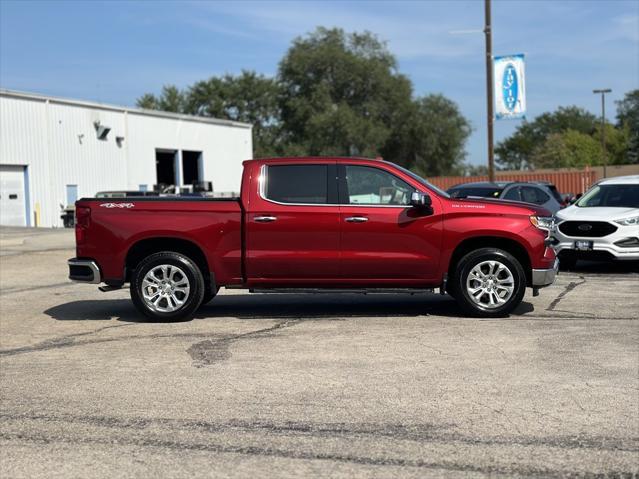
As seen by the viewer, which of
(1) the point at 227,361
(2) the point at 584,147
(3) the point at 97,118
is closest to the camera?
(1) the point at 227,361

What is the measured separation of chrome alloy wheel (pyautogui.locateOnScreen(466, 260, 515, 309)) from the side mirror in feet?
3.06

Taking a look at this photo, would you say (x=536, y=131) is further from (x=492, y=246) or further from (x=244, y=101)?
(x=492, y=246)

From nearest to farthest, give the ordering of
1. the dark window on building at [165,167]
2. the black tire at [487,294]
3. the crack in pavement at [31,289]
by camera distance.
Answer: the black tire at [487,294]
the crack in pavement at [31,289]
the dark window on building at [165,167]

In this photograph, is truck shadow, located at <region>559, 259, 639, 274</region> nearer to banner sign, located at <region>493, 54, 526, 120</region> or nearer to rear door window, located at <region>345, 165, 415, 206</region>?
rear door window, located at <region>345, 165, 415, 206</region>

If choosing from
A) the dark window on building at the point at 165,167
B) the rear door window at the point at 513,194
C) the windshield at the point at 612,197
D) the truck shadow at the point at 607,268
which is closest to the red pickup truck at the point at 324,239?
the truck shadow at the point at 607,268

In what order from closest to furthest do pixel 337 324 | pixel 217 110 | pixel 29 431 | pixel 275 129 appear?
1. pixel 29 431
2. pixel 337 324
3. pixel 275 129
4. pixel 217 110

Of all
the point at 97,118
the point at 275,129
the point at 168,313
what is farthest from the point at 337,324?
the point at 275,129

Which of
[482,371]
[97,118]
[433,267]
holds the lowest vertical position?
[482,371]

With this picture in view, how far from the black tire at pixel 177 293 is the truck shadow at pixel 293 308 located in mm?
397

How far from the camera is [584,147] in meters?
108

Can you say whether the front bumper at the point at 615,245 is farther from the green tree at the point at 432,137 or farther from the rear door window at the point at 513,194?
the green tree at the point at 432,137

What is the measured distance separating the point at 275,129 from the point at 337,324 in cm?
7471

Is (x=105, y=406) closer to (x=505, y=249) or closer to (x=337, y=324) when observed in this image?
(x=337, y=324)

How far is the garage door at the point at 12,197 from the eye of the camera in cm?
3797
